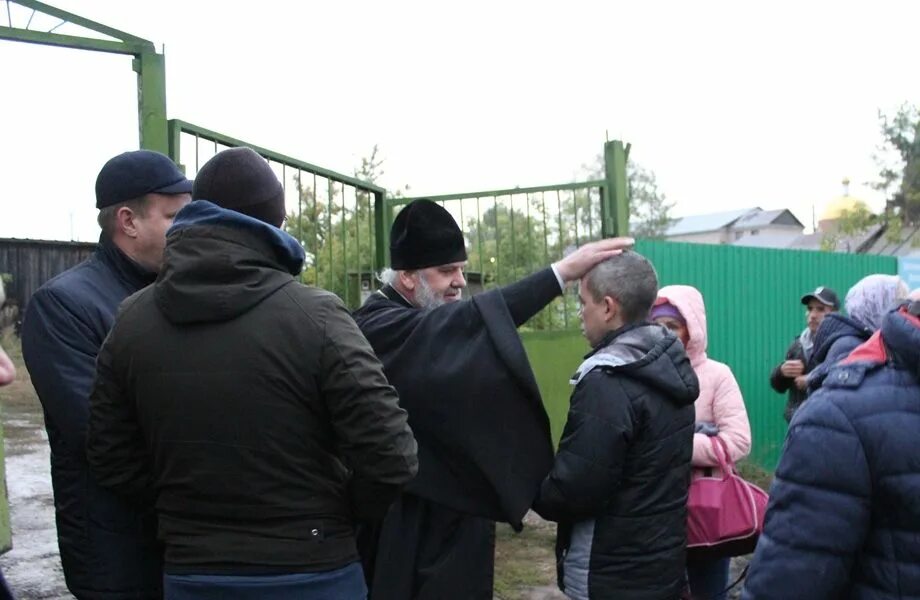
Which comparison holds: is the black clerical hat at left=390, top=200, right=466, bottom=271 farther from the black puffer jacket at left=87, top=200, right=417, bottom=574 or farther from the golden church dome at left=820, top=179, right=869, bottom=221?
the golden church dome at left=820, top=179, right=869, bottom=221

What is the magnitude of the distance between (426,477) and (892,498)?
1.11 m

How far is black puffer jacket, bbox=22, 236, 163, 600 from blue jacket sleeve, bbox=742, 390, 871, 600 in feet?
4.50

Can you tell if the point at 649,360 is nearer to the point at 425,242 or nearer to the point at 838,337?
the point at 838,337

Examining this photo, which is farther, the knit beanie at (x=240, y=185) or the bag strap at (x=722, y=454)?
the bag strap at (x=722, y=454)

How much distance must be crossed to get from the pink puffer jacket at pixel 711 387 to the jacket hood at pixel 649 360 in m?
0.69

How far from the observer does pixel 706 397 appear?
343 cm

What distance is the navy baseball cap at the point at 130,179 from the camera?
7.44 ft

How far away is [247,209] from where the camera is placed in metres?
1.95

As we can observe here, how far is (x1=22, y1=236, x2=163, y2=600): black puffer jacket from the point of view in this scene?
2.09 metres

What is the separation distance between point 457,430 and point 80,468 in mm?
910

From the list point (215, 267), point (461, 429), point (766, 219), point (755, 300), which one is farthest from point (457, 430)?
point (766, 219)

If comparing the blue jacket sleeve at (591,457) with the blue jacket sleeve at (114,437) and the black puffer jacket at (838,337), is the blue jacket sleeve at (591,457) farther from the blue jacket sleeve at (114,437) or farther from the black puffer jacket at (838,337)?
the blue jacket sleeve at (114,437)

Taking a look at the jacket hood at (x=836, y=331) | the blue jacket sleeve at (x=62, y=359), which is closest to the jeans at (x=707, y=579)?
the jacket hood at (x=836, y=331)

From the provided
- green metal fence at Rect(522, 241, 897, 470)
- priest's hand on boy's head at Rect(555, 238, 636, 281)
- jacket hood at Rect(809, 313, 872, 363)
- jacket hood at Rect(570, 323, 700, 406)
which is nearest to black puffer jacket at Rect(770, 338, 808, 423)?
green metal fence at Rect(522, 241, 897, 470)
